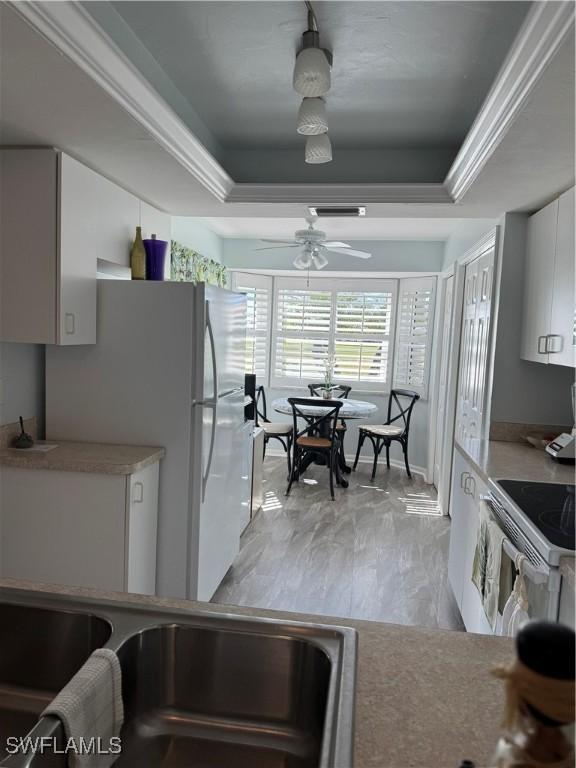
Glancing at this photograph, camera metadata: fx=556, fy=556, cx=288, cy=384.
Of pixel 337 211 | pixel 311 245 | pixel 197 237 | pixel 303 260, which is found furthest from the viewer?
pixel 197 237

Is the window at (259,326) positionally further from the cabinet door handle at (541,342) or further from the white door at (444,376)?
the cabinet door handle at (541,342)

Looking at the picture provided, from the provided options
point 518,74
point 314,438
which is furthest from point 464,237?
point 518,74

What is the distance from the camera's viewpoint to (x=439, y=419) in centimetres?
535

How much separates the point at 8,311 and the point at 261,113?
1486 mm

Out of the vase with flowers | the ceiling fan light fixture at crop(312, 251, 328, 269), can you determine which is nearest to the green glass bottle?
the ceiling fan light fixture at crop(312, 251, 328, 269)

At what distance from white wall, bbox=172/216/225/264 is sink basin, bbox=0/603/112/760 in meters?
3.83

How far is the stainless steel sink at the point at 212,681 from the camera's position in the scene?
1016 mm

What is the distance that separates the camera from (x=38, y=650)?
3.73 feet

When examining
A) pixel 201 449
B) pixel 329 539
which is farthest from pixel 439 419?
pixel 201 449

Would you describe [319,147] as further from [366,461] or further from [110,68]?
[366,461]

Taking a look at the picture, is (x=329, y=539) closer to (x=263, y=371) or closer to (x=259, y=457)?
(x=259, y=457)

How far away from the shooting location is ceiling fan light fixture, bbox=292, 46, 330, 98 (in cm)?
176

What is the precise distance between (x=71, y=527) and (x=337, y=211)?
2126mm

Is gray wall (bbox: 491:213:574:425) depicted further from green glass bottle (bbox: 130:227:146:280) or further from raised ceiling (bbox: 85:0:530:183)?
green glass bottle (bbox: 130:227:146:280)
